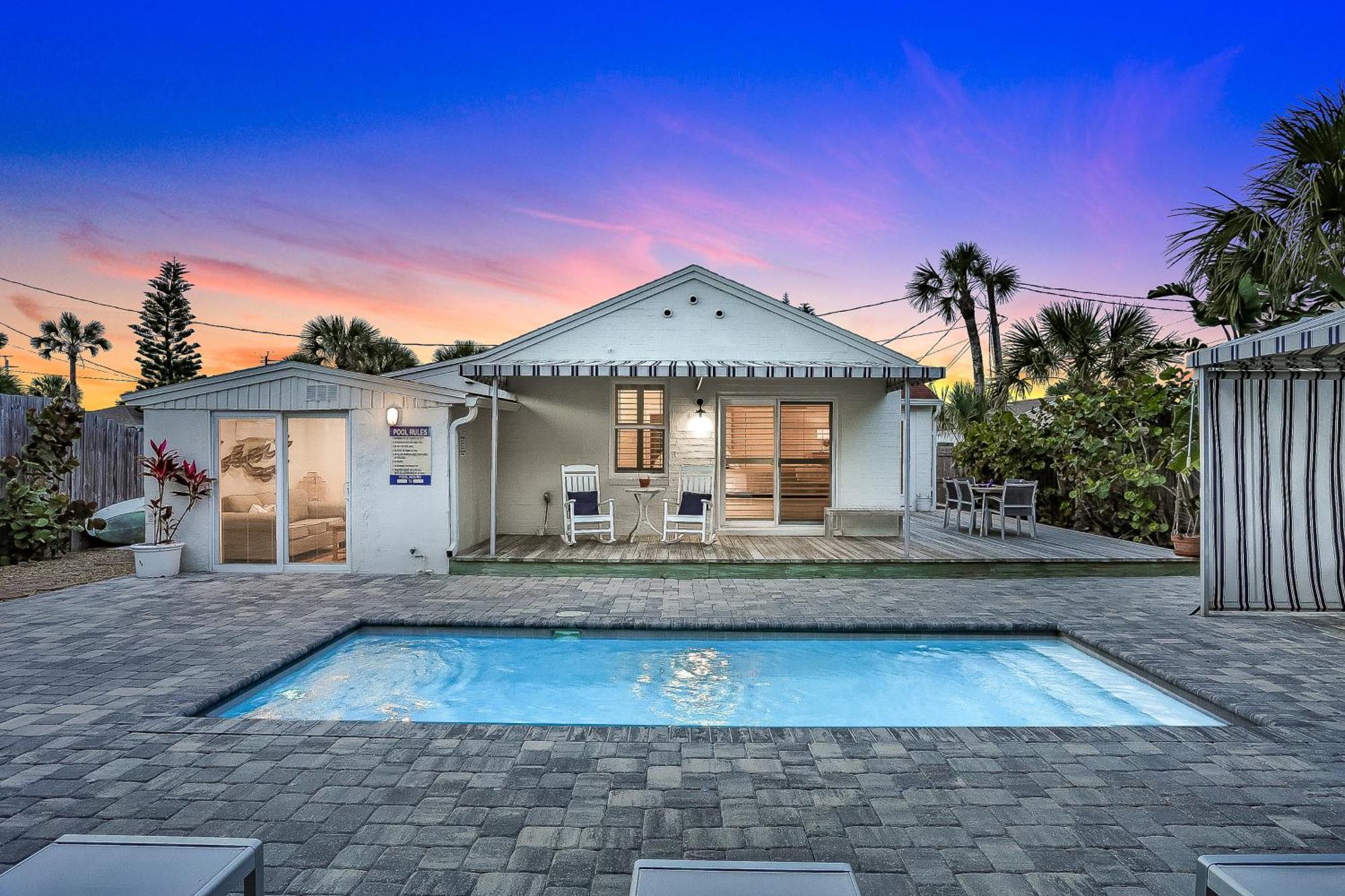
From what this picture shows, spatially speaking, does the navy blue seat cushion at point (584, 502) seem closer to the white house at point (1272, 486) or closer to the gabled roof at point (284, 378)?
the gabled roof at point (284, 378)

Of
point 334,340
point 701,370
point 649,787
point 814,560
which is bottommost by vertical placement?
point 649,787

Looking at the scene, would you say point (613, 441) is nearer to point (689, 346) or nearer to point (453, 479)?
point (689, 346)

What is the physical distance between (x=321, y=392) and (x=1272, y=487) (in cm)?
958

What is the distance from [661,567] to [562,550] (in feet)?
4.61

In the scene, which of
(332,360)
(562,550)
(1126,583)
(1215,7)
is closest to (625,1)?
(562,550)

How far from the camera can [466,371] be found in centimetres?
858

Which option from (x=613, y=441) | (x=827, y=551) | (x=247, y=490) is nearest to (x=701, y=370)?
(x=613, y=441)

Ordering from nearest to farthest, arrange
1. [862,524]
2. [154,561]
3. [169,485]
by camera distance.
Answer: [154,561] → [169,485] → [862,524]

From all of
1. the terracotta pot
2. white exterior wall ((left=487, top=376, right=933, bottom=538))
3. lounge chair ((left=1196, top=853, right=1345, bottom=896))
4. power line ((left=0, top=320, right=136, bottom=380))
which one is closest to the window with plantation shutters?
white exterior wall ((left=487, top=376, right=933, bottom=538))

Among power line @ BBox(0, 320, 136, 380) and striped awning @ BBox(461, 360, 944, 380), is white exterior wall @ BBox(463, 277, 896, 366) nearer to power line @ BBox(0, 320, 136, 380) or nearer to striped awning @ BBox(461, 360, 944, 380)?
striped awning @ BBox(461, 360, 944, 380)

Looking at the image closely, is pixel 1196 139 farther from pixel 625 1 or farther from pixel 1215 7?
pixel 625 1

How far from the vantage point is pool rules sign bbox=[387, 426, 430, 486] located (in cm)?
790

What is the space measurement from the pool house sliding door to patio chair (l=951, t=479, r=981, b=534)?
8575 millimetres

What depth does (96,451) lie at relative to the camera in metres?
10.1
